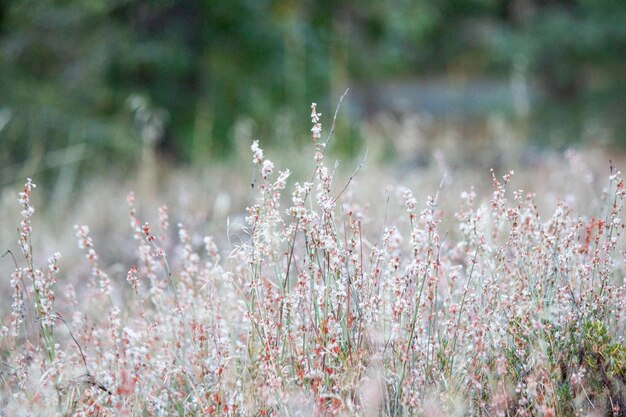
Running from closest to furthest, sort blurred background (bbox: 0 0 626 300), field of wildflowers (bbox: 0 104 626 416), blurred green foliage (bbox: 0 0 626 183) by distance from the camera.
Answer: field of wildflowers (bbox: 0 104 626 416) → blurred background (bbox: 0 0 626 300) → blurred green foliage (bbox: 0 0 626 183)

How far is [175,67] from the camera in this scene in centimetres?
848

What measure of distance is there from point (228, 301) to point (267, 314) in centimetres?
37

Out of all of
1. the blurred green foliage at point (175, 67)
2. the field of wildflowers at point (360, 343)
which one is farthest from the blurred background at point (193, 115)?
the field of wildflowers at point (360, 343)

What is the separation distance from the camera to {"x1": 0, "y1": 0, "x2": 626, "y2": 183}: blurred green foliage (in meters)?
7.67

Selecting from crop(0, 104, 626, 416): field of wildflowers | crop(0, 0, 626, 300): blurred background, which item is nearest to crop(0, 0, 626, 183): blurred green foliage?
crop(0, 0, 626, 300): blurred background

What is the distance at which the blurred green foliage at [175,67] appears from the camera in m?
7.67

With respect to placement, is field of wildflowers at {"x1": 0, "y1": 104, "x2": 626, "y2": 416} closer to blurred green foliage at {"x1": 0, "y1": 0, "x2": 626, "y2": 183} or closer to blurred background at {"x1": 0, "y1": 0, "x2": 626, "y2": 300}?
blurred background at {"x1": 0, "y1": 0, "x2": 626, "y2": 300}

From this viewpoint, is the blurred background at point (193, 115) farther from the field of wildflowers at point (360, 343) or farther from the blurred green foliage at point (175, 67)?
the field of wildflowers at point (360, 343)

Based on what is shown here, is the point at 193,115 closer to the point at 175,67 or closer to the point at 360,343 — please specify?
the point at 175,67

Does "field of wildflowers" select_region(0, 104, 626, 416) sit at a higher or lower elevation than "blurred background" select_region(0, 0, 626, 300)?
lower

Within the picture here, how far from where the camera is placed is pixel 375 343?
98.8 inches

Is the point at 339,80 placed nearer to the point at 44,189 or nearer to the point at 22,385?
the point at 44,189

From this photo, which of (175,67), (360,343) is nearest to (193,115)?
(175,67)

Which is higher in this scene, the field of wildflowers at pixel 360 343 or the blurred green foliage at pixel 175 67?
the blurred green foliage at pixel 175 67
